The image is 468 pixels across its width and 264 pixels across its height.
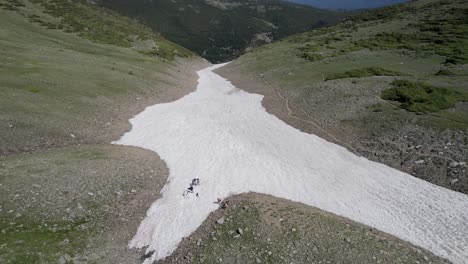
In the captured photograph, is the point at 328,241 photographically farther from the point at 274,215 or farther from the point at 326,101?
the point at 326,101

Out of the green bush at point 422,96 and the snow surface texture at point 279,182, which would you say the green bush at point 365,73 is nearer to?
the green bush at point 422,96

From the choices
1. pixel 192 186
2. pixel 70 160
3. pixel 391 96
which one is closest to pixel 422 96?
pixel 391 96

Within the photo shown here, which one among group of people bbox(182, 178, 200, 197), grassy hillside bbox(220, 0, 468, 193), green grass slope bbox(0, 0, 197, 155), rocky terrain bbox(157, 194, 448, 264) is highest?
grassy hillside bbox(220, 0, 468, 193)

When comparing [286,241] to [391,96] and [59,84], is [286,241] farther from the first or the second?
[59,84]

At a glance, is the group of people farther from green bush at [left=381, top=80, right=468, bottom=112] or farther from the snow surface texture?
green bush at [left=381, top=80, right=468, bottom=112]

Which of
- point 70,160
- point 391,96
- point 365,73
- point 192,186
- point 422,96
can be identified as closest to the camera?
point 192,186

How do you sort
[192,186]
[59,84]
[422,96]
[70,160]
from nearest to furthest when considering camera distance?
[192,186]
[70,160]
[422,96]
[59,84]

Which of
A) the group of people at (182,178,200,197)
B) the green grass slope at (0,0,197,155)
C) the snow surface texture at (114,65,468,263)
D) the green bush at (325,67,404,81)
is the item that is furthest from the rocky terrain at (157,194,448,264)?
the green bush at (325,67,404,81)

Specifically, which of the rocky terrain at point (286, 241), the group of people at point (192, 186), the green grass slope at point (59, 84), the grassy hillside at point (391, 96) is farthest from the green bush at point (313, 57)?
the rocky terrain at point (286, 241)
